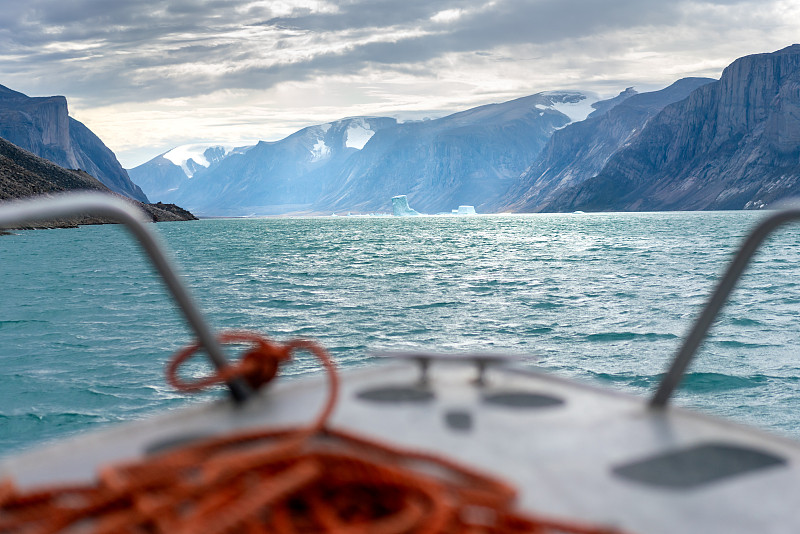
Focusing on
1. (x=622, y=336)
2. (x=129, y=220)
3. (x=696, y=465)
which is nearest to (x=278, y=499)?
(x=129, y=220)

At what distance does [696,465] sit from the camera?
2.70 m

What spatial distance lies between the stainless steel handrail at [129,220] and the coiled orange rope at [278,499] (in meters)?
0.87

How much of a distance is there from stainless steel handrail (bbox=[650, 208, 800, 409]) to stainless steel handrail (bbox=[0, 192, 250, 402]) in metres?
2.00

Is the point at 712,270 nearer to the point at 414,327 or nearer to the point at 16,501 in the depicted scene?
the point at 414,327

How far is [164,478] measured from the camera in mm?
2244

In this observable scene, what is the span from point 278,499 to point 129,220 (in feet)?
4.94

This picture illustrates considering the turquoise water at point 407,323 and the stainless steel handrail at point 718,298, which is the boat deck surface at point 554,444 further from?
the turquoise water at point 407,323

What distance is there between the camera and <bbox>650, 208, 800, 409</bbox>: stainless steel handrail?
110 inches

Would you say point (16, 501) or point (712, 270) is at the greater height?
point (16, 501)

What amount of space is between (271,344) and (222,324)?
21.8 metres

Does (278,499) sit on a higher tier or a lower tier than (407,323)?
higher

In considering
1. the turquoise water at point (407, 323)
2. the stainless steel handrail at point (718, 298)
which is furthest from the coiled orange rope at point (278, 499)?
the stainless steel handrail at point (718, 298)

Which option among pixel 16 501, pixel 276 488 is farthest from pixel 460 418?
pixel 16 501

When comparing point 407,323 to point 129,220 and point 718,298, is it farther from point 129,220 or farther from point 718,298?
point 129,220
